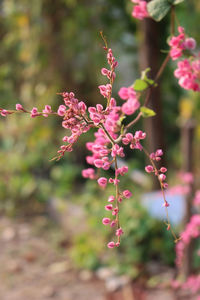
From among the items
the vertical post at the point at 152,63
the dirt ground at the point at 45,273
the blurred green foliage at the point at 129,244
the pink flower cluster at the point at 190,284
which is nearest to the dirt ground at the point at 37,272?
the dirt ground at the point at 45,273

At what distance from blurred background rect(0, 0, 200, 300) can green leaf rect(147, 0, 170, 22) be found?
1.39 metres

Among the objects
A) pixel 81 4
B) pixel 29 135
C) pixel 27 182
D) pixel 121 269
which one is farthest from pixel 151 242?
pixel 81 4

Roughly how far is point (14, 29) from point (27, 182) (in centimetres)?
135

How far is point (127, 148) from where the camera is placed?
369cm

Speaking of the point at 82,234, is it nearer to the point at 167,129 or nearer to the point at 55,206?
the point at 55,206

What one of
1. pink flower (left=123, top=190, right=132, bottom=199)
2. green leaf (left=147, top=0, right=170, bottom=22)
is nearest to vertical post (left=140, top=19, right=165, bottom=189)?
green leaf (left=147, top=0, right=170, bottom=22)

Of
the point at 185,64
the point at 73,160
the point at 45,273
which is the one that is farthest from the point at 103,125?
the point at 73,160

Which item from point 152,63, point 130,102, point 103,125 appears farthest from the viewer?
point 152,63

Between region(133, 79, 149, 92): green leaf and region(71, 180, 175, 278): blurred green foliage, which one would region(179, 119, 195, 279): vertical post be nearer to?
region(71, 180, 175, 278): blurred green foliage

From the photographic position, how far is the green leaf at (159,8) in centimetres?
65

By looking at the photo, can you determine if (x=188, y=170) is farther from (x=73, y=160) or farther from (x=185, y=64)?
(x=73, y=160)

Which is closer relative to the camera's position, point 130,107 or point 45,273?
point 130,107

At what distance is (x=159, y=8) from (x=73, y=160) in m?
3.00

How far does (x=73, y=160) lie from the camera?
3.62 metres
